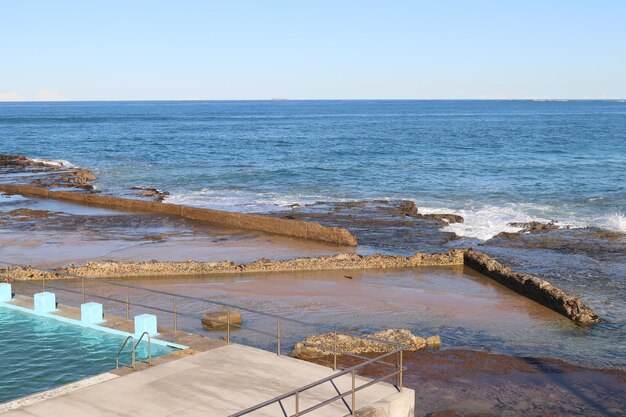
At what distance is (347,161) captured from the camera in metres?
70.9

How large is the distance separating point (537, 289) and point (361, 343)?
768 centimetres

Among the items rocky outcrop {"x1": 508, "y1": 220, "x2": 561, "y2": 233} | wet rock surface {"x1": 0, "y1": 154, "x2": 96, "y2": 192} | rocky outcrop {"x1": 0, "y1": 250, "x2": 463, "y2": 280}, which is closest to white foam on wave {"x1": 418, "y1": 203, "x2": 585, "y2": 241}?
rocky outcrop {"x1": 508, "y1": 220, "x2": 561, "y2": 233}

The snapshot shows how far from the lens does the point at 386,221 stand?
1463 inches

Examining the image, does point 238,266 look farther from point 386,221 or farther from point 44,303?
point 386,221

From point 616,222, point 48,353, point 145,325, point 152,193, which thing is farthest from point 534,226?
point 48,353

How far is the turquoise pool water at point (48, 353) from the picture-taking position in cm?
1422

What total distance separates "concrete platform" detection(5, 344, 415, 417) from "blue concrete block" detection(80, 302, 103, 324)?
151 inches

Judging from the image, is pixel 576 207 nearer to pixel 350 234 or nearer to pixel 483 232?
pixel 483 232

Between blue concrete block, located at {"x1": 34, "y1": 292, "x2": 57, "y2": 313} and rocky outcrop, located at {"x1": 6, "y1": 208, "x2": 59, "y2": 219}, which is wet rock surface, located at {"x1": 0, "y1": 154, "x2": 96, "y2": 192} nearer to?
rocky outcrop, located at {"x1": 6, "y1": 208, "x2": 59, "y2": 219}

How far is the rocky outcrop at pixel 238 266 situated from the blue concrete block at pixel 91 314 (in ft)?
20.1

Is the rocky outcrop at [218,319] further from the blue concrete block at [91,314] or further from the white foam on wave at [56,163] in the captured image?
the white foam on wave at [56,163]

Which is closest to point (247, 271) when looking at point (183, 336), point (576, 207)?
point (183, 336)

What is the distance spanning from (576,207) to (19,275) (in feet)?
104

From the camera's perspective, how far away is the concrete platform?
11.9 meters
